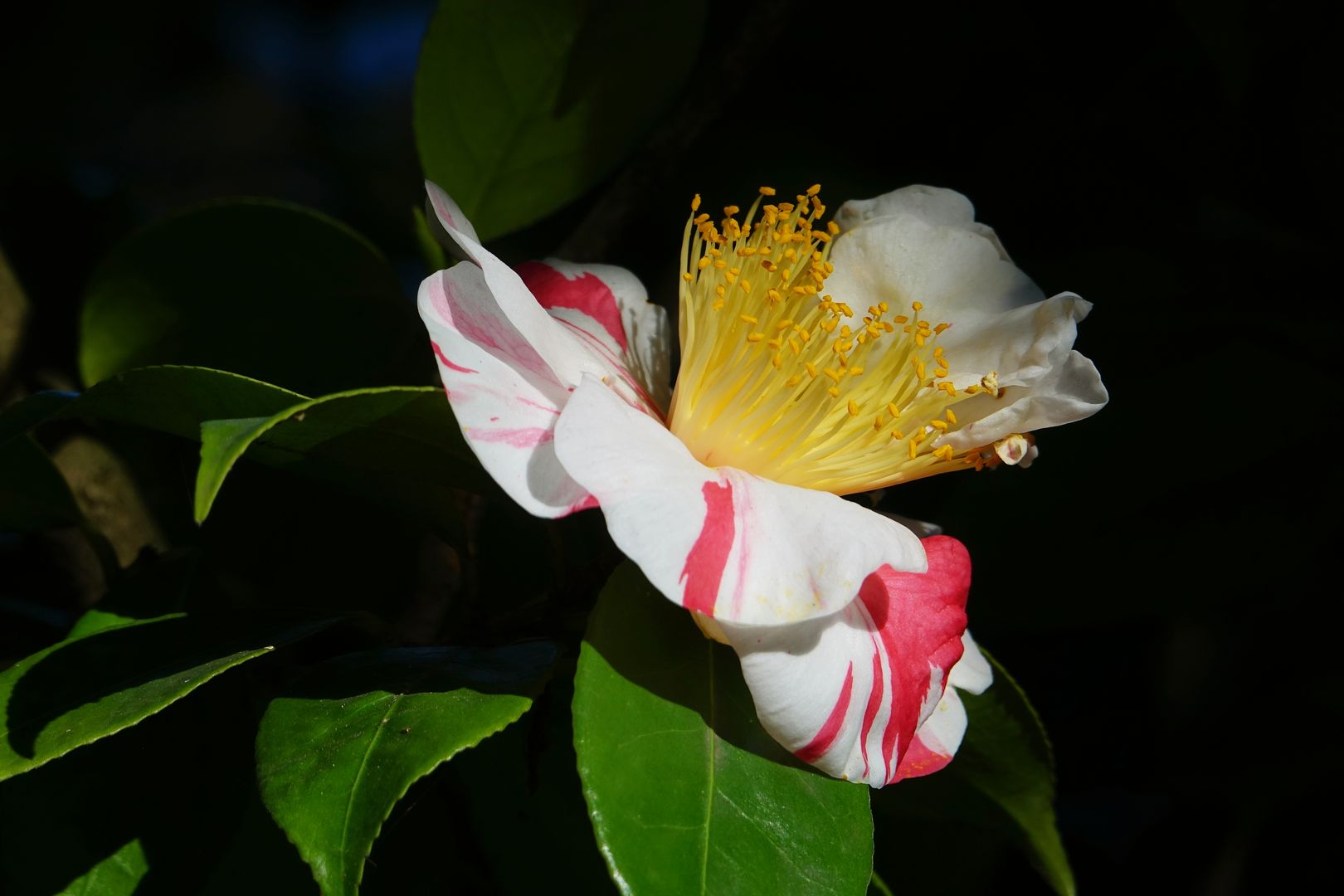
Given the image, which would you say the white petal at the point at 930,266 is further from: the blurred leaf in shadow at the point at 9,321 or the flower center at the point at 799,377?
the blurred leaf in shadow at the point at 9,321

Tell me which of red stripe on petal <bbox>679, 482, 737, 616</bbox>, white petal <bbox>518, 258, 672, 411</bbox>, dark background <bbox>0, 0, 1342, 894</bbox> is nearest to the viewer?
red stripe on petal <bbox>679, 482, 737, 616</bbox>

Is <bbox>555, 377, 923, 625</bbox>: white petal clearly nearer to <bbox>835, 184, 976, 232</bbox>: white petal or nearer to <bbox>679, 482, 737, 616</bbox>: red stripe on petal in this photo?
<bbox>679, 482, 737, 616</bbox>: red stripe on petal

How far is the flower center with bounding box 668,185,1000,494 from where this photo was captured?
758 mm

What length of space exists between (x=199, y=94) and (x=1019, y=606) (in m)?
3.45

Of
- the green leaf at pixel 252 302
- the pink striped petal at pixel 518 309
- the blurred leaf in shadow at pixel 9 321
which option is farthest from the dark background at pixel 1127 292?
the pink striped petal at pixel 518 309

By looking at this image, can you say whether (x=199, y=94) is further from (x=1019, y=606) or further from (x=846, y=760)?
(x=846, y=760)

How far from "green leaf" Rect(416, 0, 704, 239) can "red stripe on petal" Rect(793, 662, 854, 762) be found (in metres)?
0.60

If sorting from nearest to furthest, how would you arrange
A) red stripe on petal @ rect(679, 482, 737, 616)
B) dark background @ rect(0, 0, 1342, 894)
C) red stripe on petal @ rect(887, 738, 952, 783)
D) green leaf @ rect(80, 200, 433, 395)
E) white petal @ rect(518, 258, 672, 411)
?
red stripe on petal @ rect(679, 482, 737, 616) → red stripe on petal @ rect(887, 738, 952, 783) → white petal @ rect(518, 258, 672, 411) → green leaf @ rect(80, 200, 433, 395) → dark background @ rect(0, 0, 1342, 894)

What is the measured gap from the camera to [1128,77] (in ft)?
4.52

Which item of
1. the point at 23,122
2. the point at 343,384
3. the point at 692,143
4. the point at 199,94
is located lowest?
the point at 199,94

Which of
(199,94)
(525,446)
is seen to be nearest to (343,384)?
(525,446)

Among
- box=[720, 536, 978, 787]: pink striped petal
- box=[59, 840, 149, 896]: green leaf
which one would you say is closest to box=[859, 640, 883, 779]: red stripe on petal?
box=[720, 536, 978, 787]: pink striped petal

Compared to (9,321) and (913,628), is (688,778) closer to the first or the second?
(913,628)

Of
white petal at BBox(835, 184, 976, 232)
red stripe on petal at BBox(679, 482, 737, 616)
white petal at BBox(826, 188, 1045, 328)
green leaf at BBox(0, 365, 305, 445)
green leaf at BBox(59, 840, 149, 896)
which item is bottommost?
green leaf at BBox(59, 840, 149, 896)
